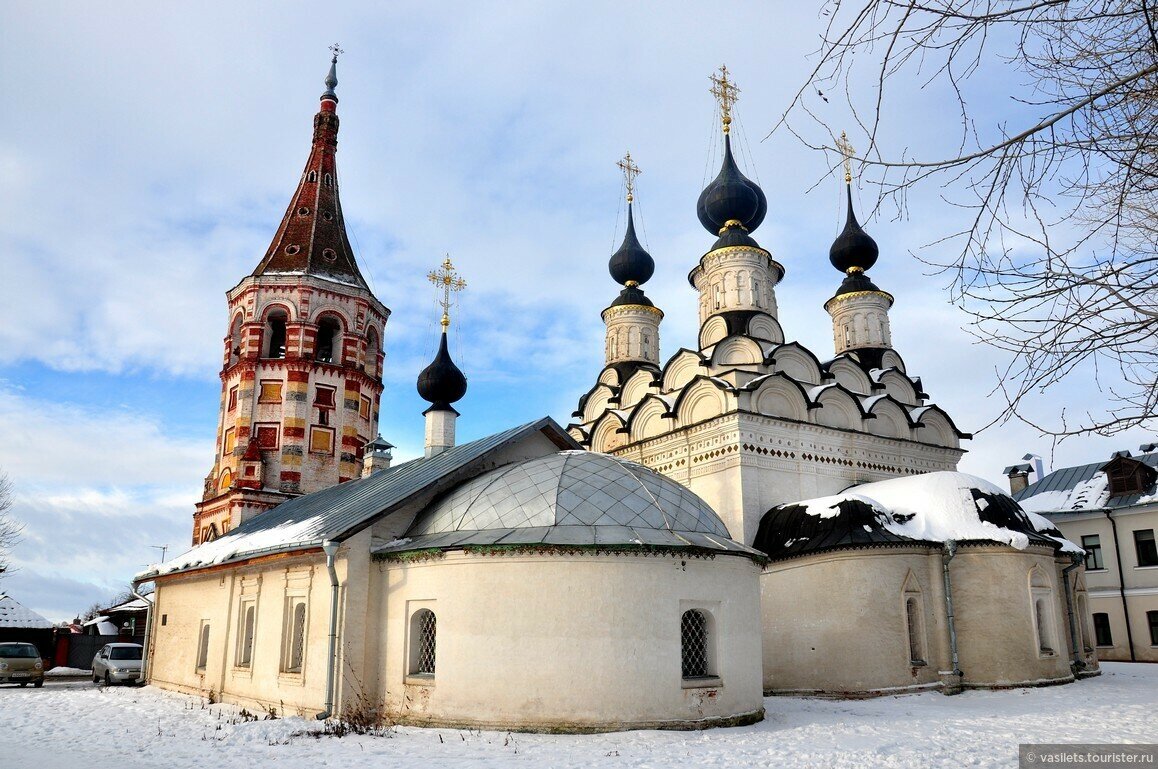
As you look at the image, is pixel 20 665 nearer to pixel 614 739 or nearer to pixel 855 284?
pixel 614 739

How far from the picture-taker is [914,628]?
13.0 metres

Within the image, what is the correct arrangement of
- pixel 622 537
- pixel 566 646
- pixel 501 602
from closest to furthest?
pixel 566 646
pixel 501 602
pixel 622 537

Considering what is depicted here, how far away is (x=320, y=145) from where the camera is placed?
25.0 metres

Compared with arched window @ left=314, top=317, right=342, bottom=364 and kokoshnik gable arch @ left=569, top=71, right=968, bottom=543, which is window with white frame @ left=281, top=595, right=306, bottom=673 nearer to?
kokoshnik gable arch @ left=569, top=71, right=968, bottom=543

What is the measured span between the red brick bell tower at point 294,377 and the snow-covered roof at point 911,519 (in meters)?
11.7

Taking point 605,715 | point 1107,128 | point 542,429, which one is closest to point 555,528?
point 605,715

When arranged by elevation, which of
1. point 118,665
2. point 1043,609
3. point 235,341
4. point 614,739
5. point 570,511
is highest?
point 235,341

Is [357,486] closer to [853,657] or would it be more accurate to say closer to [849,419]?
[853,657]

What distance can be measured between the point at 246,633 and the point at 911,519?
34.4 ft

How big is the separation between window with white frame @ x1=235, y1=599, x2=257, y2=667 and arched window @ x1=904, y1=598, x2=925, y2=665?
9.69 m

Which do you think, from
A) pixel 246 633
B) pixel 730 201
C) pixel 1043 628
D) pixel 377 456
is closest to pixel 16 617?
pixel 377 456

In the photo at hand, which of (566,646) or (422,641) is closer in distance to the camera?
(566,646)

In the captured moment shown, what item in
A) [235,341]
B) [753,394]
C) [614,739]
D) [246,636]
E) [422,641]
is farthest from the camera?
[235,341]

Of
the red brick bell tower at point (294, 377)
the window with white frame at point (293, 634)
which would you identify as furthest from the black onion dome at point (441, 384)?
the window with white frame at point (293, 634)
